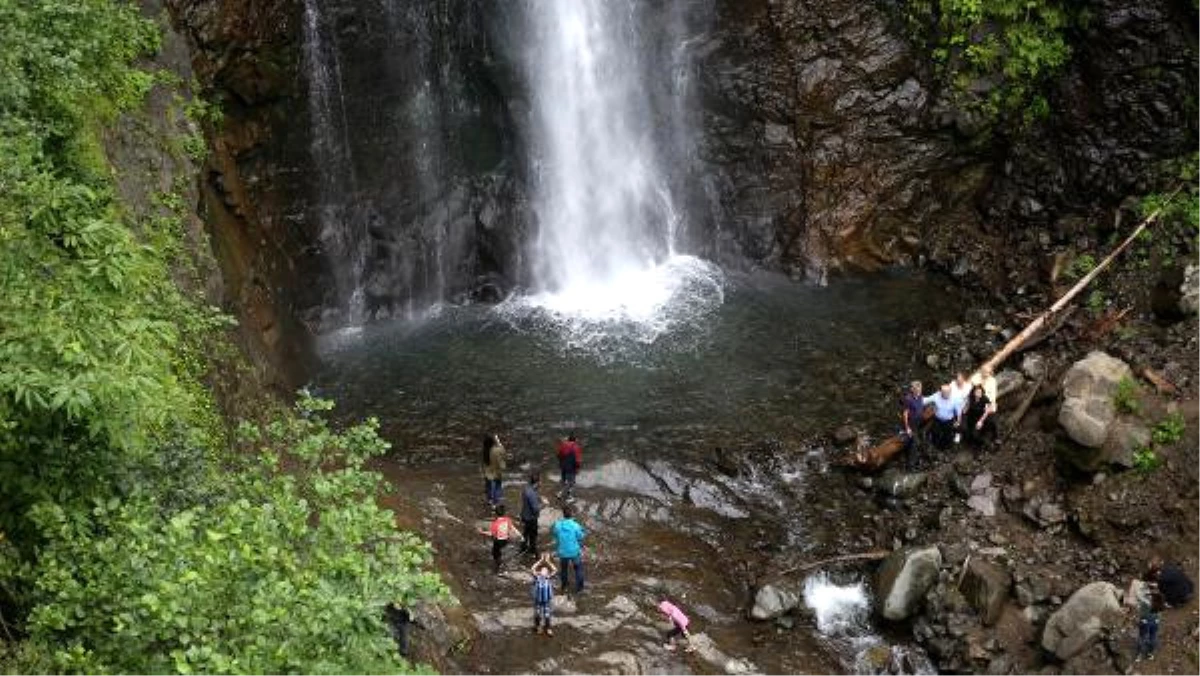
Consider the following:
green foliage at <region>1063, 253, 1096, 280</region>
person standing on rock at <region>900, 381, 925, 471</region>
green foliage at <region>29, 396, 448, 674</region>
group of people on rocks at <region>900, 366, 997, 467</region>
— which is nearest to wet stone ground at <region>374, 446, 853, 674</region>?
person standing on rock at <region>900, 381, 925, 471</region>

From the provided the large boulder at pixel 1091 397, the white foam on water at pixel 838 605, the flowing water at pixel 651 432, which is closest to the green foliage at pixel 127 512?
the flowing water at pixel 651 432

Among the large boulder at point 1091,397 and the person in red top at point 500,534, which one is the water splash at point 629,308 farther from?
the large boulder at point 1091,397

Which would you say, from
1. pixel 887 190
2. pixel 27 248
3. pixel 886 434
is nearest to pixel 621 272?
pixel 887 190

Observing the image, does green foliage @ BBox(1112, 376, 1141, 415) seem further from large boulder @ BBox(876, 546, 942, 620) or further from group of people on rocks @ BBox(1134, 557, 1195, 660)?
large boulder @ BBox(876, 546, 942, 620)

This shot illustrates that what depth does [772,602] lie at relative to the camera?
48.3ft

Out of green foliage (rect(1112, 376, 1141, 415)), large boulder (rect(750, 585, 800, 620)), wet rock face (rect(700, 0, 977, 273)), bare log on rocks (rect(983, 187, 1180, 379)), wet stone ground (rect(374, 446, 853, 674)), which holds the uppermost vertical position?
wet rock face (rect(700, 0, 977, 273))

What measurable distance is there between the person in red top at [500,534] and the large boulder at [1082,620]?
24.4 ft

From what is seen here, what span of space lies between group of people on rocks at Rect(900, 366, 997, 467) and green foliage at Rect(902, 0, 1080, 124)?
9243 mm

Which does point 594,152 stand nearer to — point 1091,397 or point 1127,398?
point 1091,397

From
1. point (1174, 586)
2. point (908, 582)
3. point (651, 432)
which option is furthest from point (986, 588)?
point (651, 432)

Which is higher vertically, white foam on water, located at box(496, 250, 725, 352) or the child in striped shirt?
white foam on water, located at box(496, 250, 725, 352)

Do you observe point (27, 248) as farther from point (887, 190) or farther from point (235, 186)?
point (887, 190)

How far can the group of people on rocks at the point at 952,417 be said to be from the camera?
678 inches

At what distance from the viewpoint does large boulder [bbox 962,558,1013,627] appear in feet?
46.6
